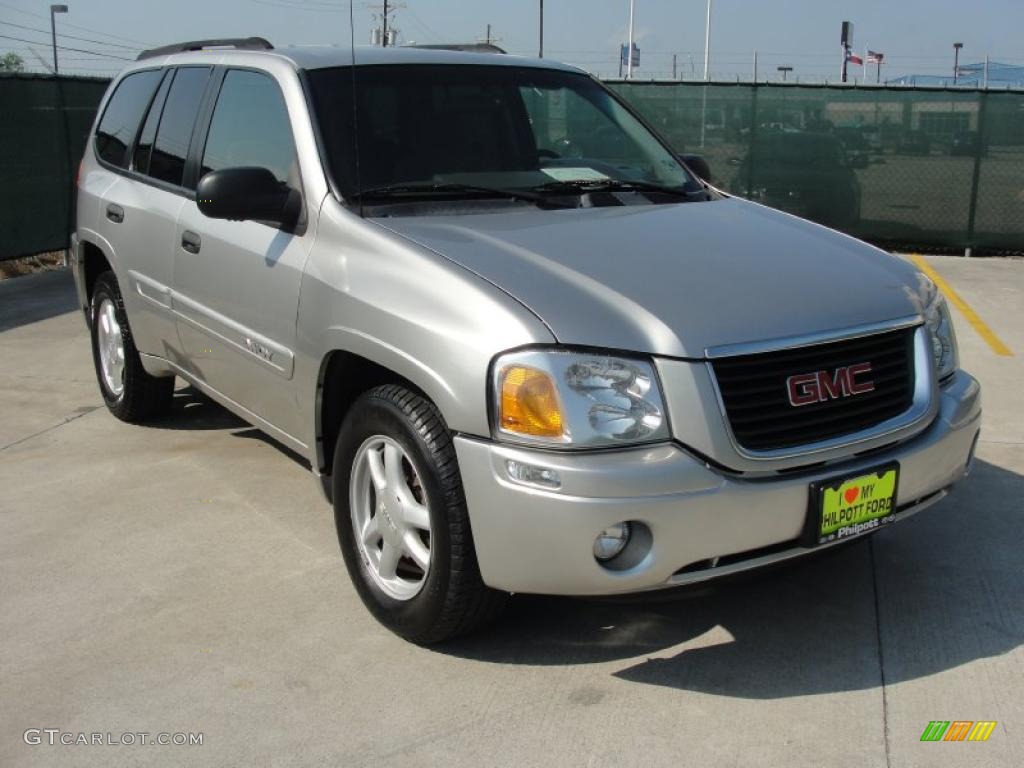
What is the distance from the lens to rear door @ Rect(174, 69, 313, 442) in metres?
4.04

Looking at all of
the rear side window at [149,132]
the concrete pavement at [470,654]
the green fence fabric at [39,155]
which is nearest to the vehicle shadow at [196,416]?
the concrete pavement at [470,654]

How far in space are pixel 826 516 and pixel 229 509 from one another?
265 cm

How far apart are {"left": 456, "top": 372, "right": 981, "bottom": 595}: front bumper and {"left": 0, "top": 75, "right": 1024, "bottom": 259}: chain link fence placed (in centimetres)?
987

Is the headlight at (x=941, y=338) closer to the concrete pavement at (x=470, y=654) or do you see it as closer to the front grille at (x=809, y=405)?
the front grille at (x=809, y=405)

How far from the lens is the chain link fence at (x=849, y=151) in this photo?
12133 millimetres

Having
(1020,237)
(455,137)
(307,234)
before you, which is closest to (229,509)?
(307,234)

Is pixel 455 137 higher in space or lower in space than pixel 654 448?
higher

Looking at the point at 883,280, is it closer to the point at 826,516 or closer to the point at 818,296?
the point at 818,296

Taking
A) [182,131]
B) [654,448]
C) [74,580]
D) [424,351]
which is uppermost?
[182,131]

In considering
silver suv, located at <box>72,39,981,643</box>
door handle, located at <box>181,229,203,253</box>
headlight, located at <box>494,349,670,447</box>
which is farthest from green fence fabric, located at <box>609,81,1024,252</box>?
headlight, located at <box>494,349,670,447</box>

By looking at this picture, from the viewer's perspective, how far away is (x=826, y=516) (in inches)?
124

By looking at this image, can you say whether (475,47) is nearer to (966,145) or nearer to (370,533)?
(370,533)

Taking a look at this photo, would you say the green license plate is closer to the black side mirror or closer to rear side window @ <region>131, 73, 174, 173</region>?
Result: the black side mirror

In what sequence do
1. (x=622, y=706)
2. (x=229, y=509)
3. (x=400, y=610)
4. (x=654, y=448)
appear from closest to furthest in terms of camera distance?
(x=654, y=448)
(x=622, y=706)
(x=400, y=610)
(x=229, y=509)
